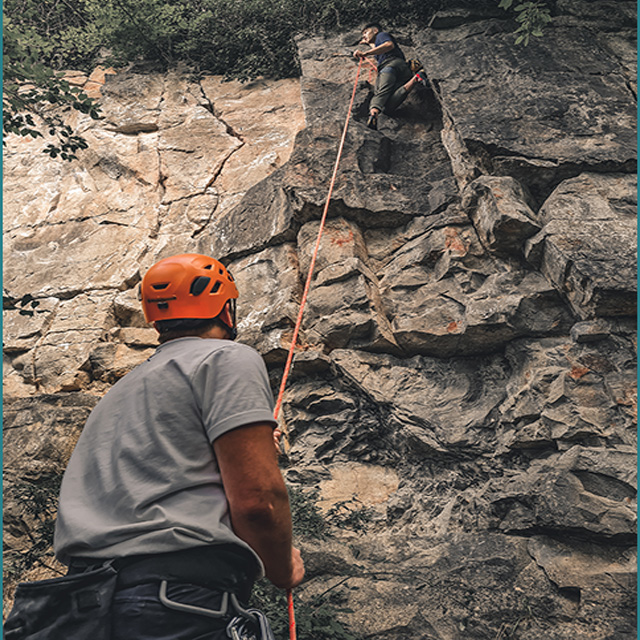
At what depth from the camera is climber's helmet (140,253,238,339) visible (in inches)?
74.3

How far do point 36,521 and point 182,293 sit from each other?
3313 millimetres

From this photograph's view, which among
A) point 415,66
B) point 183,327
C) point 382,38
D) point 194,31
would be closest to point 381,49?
point 382,38

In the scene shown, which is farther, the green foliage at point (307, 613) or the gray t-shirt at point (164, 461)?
the green foliage at point (307, 613)

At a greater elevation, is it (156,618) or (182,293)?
(182,293)

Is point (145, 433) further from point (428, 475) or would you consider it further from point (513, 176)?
point (513, 176)

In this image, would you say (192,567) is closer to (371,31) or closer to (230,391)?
(230,391)

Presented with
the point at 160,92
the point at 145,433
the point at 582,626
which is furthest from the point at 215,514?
the point at 160,92

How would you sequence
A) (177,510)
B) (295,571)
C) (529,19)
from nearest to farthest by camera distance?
(177,510) → (295,571) → (529,19)

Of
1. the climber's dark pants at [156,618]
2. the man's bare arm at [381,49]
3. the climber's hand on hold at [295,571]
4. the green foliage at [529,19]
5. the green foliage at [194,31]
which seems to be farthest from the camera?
the green foliage at [194,31]

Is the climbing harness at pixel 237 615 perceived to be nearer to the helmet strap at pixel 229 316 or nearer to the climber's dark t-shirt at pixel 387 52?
the helmet strap at pixel 229 316

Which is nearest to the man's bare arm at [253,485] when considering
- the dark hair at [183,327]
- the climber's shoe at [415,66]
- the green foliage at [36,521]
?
the dark hair at [183,327]

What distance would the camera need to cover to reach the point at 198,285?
190 cm

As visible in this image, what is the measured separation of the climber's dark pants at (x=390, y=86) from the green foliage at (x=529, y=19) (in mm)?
1322

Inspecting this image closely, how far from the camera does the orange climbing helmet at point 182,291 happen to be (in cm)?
189
